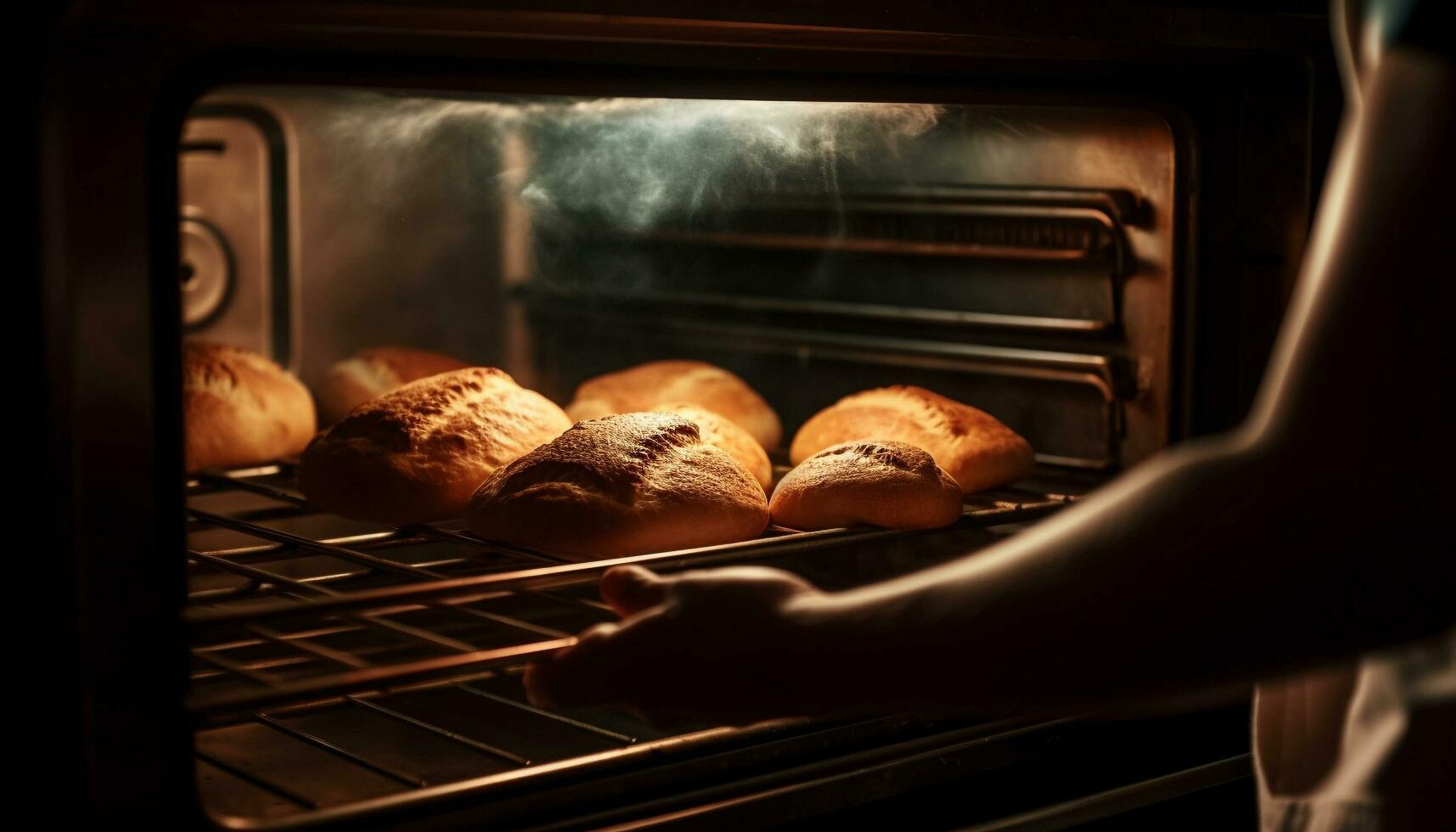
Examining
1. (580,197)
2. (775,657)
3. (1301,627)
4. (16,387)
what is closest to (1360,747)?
(1301,627)

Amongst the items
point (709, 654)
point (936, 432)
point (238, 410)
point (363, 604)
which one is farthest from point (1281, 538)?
point (238, 410)

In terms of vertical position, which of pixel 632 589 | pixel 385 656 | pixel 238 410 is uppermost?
pixel 632 589

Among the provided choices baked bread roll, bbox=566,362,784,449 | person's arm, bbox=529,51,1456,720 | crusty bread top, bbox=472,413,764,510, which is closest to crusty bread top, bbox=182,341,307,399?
baked bread roll, bbox=566,362,784,449

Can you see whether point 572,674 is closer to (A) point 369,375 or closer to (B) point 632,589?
(B) point 632,589

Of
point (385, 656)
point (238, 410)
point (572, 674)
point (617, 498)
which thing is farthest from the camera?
point (238, 410)

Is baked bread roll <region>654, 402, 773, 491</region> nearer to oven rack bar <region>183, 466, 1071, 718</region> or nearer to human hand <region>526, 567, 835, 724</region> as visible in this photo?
oven rack bar <region>183, 466, 1071, 718</region>

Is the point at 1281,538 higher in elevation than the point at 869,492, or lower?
higher

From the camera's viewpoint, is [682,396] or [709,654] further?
[682,396]

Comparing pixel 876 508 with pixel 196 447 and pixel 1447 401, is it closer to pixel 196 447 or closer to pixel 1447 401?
pixel 1447 401
